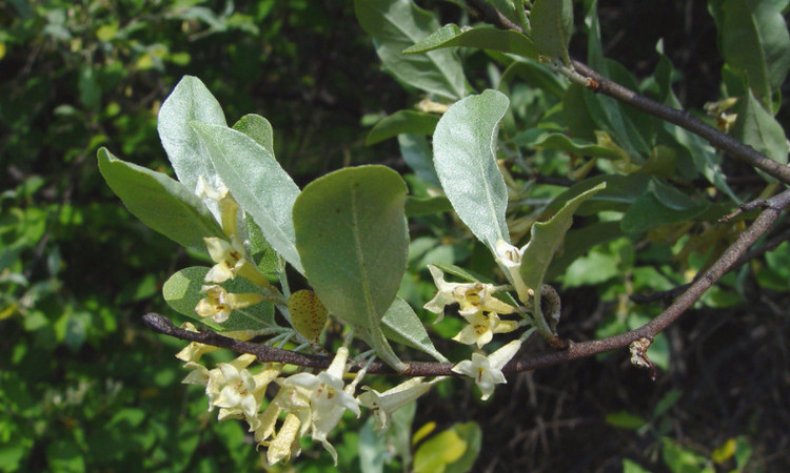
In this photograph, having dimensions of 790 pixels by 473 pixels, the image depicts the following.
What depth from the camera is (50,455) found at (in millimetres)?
2639

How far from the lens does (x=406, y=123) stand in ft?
4.39

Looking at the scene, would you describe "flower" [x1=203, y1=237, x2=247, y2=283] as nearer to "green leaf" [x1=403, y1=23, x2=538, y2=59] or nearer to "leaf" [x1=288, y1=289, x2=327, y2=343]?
"leaf" [x1=288, y1=289, x2=327, y2=343]

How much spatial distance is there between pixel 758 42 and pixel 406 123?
0.57 m

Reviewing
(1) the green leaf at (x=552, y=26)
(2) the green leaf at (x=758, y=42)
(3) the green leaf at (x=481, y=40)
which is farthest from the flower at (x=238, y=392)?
(2) the green leaf at (x=758, y=42)

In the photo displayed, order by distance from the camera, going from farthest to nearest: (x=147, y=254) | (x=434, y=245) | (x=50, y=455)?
1. (x=147, y=254)
2. (x=50, y=455)
3. (x=434, y=245)

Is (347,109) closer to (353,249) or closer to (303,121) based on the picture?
(303,121)

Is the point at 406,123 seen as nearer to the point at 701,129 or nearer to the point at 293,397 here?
the point at 701,129

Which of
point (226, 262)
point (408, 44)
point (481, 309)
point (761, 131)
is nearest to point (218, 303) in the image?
point (226, 262)

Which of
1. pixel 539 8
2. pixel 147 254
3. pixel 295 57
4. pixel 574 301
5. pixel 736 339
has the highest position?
pixel 539 8

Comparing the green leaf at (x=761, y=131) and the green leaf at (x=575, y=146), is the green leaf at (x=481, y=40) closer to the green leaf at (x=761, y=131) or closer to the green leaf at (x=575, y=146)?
the green leaf at (x=575, y=146)

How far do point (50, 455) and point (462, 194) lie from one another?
7.53ft

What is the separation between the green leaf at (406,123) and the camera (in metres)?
1.31

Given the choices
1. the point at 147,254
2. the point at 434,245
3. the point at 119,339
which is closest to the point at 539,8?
the point at 434,245

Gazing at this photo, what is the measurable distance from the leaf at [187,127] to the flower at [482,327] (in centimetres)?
31
